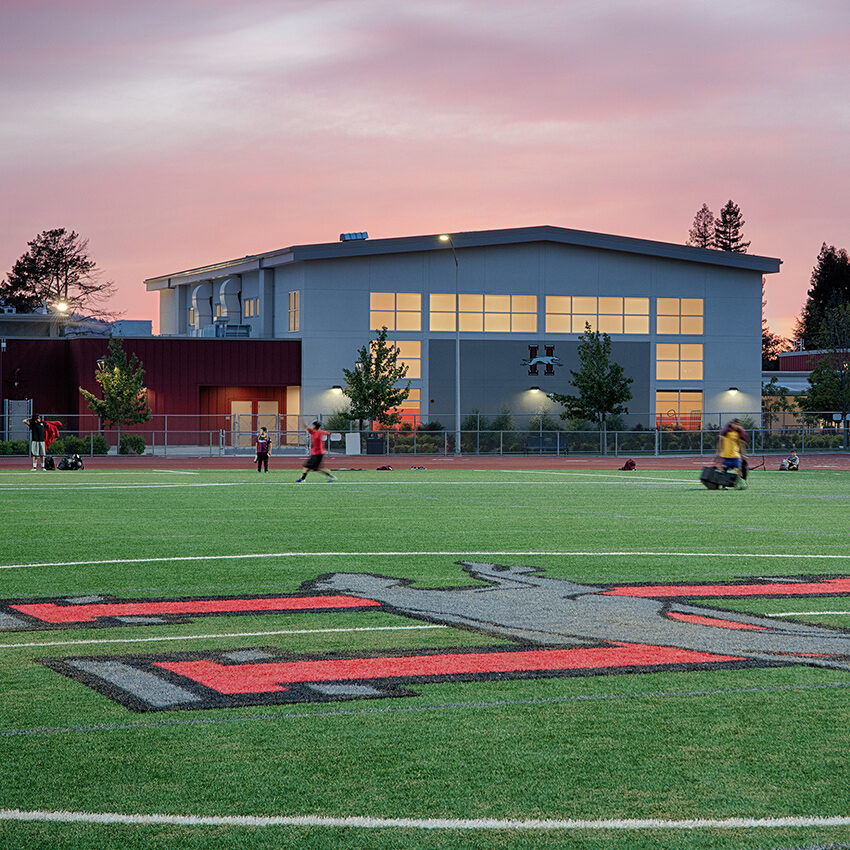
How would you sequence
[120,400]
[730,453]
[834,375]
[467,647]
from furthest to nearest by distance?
[834,375] < [120,400] < [730,453] < [467,647]

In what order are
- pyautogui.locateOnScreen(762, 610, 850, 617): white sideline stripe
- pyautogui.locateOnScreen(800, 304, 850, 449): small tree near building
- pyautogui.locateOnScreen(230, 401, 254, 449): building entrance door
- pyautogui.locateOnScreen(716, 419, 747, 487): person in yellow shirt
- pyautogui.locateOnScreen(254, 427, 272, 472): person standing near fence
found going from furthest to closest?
pyautogui.locateOnScreen(800, 304, 850, 449): small tree near building
pyautogui.locateOnScreen(230, 401, 254, 449): building entrance door
pyautogui.locateOnScreen(254, 427, 272, 472): person standing near fence
pyautogui.locateOnScreen(716, 419, 747, 487): person in yellow shirt
pyautogui.locateOnScreen(762, 610, 850, 617): white sideline stripe

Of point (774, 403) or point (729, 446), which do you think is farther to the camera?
point (774, 403)

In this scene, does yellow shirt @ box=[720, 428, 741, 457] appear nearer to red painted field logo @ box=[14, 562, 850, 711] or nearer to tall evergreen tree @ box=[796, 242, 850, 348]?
red painted field logo @ box=[14, 562, 850, 711]

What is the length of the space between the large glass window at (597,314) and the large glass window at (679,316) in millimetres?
931

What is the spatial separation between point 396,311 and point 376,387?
30.2ft

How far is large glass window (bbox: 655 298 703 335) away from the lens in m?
74.7

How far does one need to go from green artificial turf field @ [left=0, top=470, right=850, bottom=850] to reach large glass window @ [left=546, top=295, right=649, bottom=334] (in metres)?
55.2

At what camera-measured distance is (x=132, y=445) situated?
57531 mm

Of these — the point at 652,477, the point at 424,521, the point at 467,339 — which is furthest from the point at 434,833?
the point at 467,339

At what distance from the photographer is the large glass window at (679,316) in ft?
245

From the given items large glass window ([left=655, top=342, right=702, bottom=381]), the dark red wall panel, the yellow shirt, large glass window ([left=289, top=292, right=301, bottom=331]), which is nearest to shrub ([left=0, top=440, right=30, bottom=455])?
the dark red wall panel

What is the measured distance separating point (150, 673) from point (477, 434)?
52377 millimetres

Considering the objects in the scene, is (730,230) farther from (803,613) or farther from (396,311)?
(803,613)

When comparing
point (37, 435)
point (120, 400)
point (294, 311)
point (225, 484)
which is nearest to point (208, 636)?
point (225, 484)
